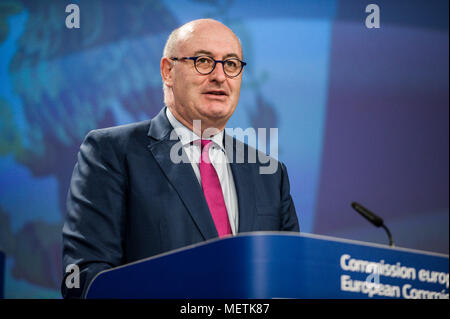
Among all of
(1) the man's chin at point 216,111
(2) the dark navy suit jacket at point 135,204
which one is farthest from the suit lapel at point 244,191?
(1) the man's chin at point 216,111

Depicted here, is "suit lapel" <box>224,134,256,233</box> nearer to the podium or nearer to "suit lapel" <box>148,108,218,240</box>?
"suit lapel" <box>148,108,218,240</box>

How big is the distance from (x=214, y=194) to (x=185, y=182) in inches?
4.6

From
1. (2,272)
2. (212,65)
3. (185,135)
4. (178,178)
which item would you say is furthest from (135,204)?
(2,272)

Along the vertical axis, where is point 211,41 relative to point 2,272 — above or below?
above

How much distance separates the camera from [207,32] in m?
2.35

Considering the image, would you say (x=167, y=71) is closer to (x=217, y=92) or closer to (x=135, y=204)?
(x=217, y=92)

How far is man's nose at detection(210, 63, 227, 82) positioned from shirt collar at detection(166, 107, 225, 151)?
0.21 metres

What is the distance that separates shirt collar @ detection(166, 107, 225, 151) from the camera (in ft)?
7.63

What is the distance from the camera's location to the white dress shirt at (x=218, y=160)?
2.20 meters

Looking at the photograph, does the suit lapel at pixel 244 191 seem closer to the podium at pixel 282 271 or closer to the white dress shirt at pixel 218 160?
the white dress shirt at pixel 218 160

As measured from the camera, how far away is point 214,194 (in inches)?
85.4

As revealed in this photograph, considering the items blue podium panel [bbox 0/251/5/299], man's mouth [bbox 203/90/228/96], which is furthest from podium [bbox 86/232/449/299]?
blue podium panel [bbox 0/251/5/299]

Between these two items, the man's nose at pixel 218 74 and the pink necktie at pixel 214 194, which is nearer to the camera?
the pink necktie at pixel 214 194
